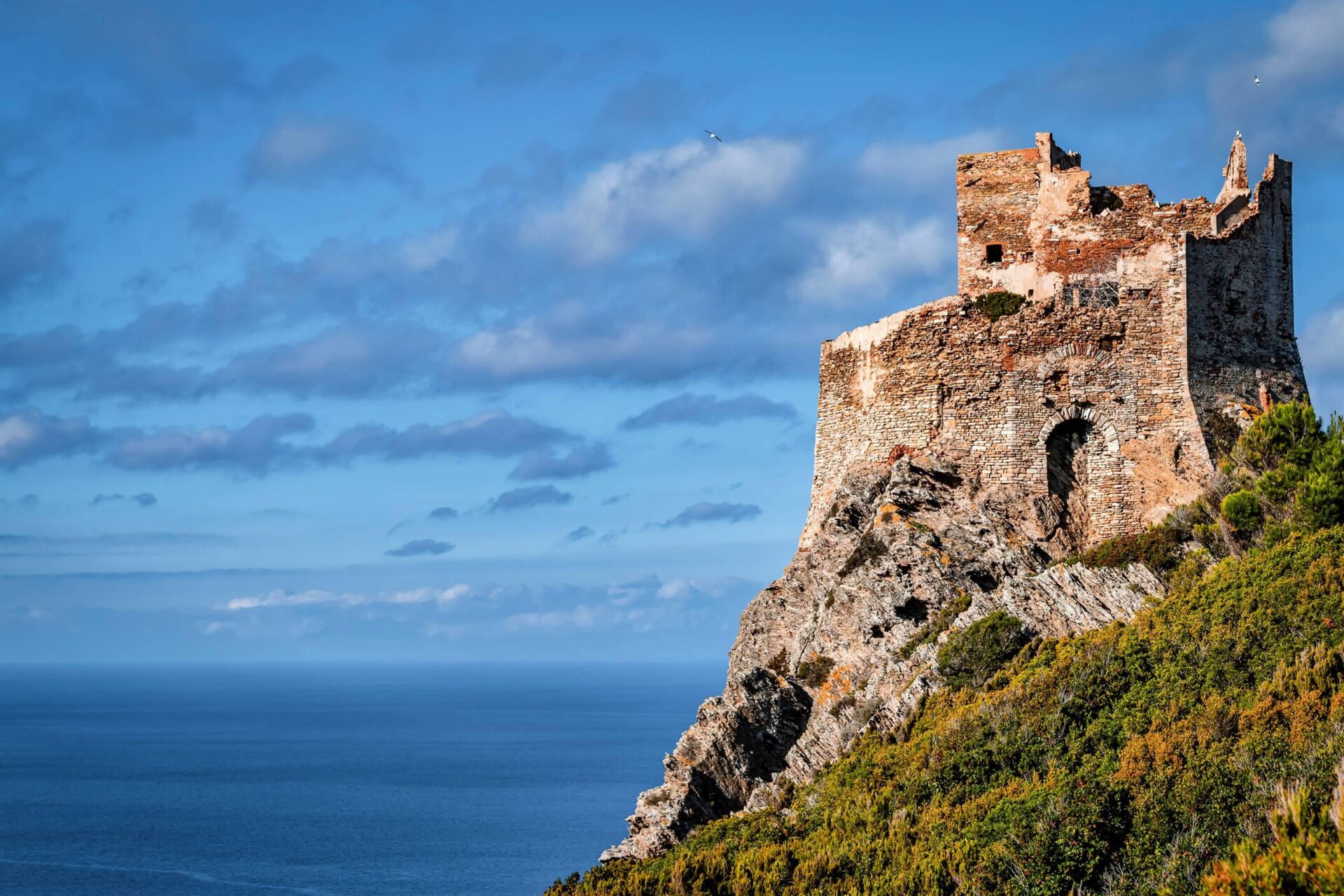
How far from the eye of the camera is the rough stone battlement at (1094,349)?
29.7 m

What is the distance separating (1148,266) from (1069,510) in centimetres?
544

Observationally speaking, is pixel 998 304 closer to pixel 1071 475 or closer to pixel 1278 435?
pixel 1071 475

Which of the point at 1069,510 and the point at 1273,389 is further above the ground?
the point at 1273,389

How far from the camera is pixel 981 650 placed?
25.4 meters

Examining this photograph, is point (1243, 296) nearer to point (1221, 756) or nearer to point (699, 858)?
point (1221, 756)

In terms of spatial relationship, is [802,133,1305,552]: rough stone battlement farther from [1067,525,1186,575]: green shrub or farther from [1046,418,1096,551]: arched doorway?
[1067,525,1186,575]: green shrub

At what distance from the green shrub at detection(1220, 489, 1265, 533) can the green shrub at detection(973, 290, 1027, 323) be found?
7089mm

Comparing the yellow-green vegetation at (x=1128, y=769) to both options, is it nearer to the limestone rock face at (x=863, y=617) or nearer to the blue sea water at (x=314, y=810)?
the limestone rock face at (x=863, y=617)

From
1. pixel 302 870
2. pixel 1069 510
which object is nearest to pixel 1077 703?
pixel 1069 510

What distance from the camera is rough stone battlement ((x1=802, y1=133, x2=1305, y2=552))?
29.7 meters

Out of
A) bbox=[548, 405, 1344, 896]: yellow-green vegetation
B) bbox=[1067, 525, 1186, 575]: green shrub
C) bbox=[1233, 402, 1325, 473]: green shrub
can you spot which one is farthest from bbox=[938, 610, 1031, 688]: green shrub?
bbox=[1233, 402, 1325, 473]: green shrub

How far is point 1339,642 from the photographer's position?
19906 mm

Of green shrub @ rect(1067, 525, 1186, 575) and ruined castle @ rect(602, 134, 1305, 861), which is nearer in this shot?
green shrub @ rect(1067, 525, 1186, 575)

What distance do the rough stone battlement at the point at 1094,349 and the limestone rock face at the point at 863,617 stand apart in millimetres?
878
